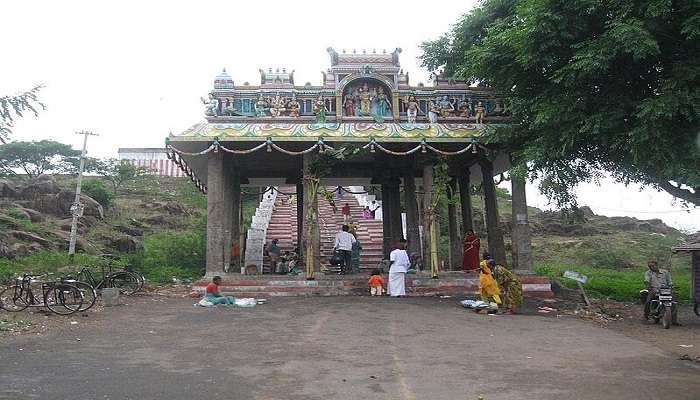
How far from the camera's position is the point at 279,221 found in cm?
2481

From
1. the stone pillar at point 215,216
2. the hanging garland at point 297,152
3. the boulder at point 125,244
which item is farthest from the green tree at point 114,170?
the stone pillar at point 215,216

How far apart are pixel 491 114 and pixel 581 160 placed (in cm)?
313

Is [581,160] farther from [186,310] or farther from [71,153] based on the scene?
[71,153]

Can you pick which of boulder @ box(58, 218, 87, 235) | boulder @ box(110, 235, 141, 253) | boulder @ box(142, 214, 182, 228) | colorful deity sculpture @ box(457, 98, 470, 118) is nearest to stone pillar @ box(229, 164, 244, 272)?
colorful deity sculpture @ box(457, 98, 470, 118)

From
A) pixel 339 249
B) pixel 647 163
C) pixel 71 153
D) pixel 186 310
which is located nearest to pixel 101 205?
pixel 71 153

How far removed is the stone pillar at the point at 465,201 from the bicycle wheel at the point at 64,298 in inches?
502

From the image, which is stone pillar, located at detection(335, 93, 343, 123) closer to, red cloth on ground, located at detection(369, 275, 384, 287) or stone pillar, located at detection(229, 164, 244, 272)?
stone pillar, located at detection(229, 164, 244, 272)

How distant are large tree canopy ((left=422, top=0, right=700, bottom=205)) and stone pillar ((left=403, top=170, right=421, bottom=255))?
17.7 ft

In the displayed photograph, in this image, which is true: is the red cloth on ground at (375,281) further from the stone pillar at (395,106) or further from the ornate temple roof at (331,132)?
the stone pillar at (395,106)

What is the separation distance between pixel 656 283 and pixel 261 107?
36.6 ft

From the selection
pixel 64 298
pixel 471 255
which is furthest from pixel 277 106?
pixel 64 298

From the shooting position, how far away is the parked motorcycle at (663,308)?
35.8ft

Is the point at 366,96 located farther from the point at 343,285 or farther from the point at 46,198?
the point at 46,198

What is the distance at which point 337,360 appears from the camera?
6.94 m
